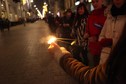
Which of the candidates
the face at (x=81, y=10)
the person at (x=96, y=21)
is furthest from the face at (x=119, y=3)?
the face at (x=81, y=10)

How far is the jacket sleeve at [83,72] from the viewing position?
3.93 ft

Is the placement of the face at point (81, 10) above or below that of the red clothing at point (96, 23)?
above

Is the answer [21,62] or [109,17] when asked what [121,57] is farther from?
[21,62]

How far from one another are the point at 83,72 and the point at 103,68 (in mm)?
165

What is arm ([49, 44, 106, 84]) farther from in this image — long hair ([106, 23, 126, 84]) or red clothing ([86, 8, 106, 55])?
red clothing ([86, 8, 106, 55])

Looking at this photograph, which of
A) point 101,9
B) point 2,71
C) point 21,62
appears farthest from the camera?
point 21,62

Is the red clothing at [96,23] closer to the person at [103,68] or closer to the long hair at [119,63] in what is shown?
the person at [103,68]

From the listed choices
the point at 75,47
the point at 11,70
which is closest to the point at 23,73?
the point at 11,70

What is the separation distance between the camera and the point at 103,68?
1.21m

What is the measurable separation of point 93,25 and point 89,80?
2.75 m

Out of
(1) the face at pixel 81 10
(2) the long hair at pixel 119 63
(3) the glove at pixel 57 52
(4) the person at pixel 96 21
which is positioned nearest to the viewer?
(2) the long hair at pixel 119 63

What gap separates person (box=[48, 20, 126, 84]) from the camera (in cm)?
105

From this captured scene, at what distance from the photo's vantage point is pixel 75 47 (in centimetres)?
423

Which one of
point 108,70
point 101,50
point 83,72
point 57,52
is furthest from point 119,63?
point 101,50
